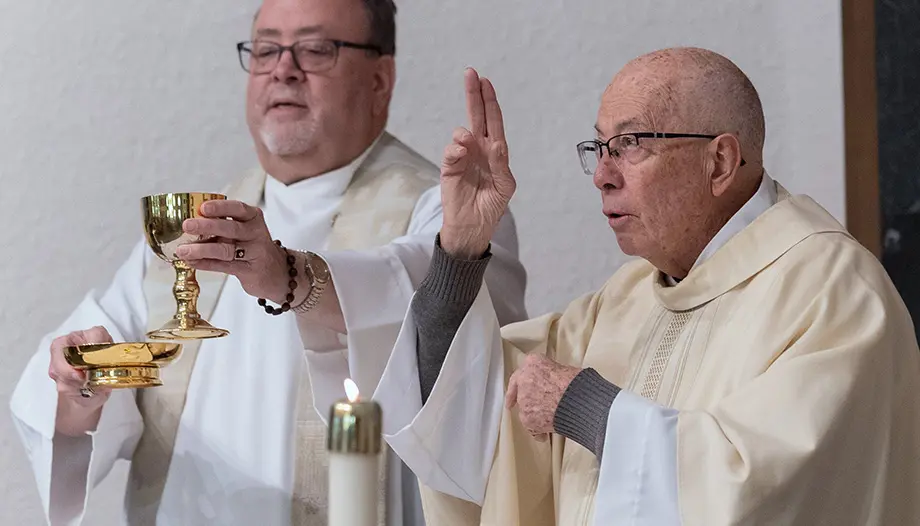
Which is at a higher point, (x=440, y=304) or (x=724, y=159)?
(x=724, y=159)

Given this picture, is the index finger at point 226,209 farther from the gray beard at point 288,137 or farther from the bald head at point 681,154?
the gray beard at point 288,137

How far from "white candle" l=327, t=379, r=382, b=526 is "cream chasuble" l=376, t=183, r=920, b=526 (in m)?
1.34

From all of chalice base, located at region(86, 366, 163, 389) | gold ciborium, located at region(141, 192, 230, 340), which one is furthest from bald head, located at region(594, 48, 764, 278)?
chalice base, located at region(86, 366, 163, 389)

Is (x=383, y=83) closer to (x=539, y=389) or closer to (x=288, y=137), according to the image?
(x=288, y=137)

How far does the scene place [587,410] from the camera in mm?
2977

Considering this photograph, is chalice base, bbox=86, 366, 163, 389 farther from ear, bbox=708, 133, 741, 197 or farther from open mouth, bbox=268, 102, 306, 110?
ear, bbox=708, 133, 741, 197

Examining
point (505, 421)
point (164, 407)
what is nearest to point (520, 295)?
point (505, 421)

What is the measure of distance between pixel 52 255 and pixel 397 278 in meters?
1.84

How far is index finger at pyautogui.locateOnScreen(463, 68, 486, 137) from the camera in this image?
3.37 m

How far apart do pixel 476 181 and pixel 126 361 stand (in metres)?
1.03

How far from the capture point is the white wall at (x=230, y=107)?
4.90 meters

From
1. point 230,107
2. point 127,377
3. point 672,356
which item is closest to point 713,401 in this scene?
point 672,356

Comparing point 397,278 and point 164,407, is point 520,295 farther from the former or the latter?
point 164,407

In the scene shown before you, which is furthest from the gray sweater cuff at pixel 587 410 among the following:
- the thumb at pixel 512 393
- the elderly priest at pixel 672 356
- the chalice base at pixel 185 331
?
the chalice base at pixel 185 331
